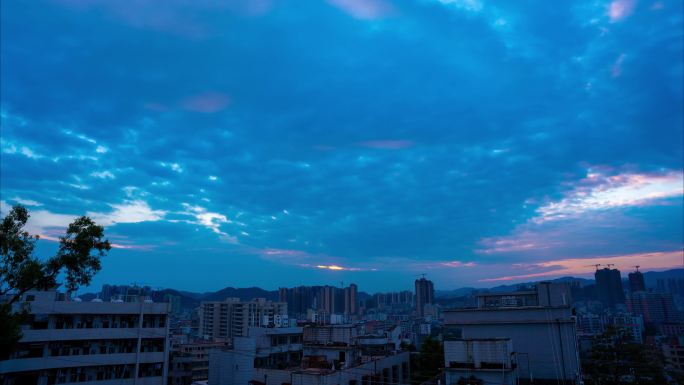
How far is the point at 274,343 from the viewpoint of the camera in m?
40.7

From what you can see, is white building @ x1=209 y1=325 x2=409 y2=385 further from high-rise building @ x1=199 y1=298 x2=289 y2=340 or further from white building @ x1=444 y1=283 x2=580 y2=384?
high-rise building @ x1=199 y1=298 x2=289 y2=340

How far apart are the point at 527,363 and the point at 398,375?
12.3 meters

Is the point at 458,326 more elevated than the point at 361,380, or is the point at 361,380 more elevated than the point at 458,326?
the point at 458,326

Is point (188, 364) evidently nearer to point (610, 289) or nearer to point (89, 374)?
point (89, 374)

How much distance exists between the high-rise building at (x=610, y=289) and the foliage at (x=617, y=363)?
15303 centimetres

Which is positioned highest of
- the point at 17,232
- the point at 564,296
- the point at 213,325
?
the point at 17,232

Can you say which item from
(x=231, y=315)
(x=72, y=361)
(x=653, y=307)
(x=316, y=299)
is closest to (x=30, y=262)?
(x=72, y=361)

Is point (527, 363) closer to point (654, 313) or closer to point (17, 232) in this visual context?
point (17, 232)

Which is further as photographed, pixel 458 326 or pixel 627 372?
pixel 458 326

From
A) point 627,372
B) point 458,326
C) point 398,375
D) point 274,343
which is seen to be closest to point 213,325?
point 274,343

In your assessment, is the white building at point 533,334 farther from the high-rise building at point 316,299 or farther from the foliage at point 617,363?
the high-rise building at point 316,299

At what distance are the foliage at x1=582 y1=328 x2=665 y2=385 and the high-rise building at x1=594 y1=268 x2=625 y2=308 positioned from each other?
502 feet

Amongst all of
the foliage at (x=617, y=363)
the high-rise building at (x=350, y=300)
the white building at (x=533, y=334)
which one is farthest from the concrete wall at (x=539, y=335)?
the high-rise building at (x=350, y=300)

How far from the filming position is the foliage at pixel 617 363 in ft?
93.6
